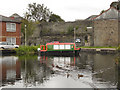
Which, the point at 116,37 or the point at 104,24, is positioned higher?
the point at 104,24

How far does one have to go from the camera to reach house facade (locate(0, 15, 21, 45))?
121 feet

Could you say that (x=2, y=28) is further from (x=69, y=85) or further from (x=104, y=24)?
(x=69, y=85)

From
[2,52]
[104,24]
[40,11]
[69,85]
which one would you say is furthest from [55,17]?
[69,85]

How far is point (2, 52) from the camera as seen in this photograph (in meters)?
30.5

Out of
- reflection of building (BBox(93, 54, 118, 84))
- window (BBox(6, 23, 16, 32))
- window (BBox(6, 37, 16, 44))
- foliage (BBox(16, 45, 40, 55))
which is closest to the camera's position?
reflection of building (BBox(93, 54, 118, 84))

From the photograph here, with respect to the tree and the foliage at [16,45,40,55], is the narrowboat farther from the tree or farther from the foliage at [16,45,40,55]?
the tree

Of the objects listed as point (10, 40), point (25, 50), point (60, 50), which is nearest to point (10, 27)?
point (10, 40)

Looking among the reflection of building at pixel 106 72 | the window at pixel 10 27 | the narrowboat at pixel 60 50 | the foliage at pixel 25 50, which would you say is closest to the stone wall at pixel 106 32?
the narrowboat at pixel 60 50

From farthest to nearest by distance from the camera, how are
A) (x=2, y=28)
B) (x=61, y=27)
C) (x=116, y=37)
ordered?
(x=61, y=27), (x=116, y=37), (x=2, y=28)

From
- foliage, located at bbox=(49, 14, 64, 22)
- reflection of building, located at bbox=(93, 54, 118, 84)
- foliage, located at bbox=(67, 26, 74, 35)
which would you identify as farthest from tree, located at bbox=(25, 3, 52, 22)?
reflection of building, located at bbox=(93, 54, 118, 84)

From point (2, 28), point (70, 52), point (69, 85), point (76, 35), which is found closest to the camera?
point (69, 85)

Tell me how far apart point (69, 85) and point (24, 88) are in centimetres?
242

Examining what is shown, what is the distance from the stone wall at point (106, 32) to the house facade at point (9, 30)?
667 inches

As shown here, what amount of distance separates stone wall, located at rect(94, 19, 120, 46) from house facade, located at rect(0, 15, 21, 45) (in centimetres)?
1693
